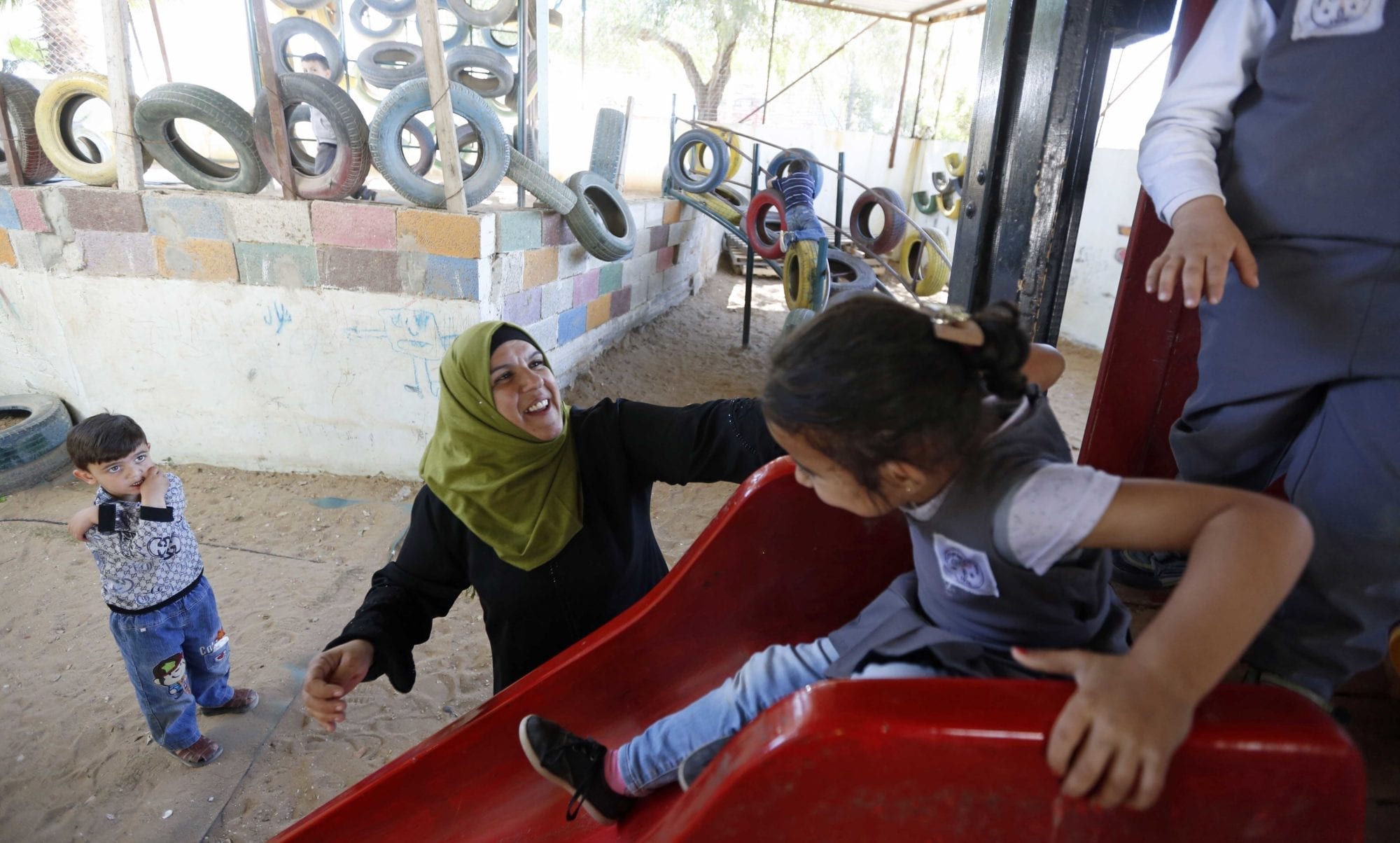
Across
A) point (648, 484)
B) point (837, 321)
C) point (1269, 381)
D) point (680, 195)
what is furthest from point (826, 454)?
point (680, 195)

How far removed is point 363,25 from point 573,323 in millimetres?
5399

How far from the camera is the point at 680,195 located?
258 inches

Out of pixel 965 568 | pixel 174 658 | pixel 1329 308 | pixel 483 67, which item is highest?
pixel 483 67

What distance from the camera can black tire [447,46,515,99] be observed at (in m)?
4.96

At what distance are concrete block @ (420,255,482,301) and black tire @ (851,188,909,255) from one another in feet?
11.5

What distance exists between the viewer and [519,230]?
3666 millimetres

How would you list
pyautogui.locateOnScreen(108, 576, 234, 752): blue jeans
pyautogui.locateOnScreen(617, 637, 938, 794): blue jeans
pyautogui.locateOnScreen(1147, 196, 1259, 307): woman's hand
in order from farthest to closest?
pyautogui.locateOnScreen(108, 576, 234, 752): blue jeans
pyautogui.locateOnScreen(617, 637, 938, 794): blue jeans
pyautogui.locateOnScreen(1147, 196, 1259, 307): woman's hand

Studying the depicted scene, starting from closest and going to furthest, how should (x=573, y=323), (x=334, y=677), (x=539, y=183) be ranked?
(x=334, y=677) → (x=539, y=183) → (x=573, y=323)

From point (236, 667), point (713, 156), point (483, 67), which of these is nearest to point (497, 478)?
point (236, 667)

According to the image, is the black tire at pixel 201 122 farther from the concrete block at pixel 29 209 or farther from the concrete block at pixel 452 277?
the concrete block at pixel 452 277

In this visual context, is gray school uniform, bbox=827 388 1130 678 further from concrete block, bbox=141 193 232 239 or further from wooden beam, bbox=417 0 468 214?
concrete block, bbox=141 193 232 239

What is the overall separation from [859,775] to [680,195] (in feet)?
20.6

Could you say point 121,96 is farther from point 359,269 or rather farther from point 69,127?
point 359,269

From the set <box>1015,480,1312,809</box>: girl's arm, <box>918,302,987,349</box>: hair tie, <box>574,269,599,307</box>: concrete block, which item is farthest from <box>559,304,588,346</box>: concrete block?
<box>1015,480,1312,809</box>: girl's arm
